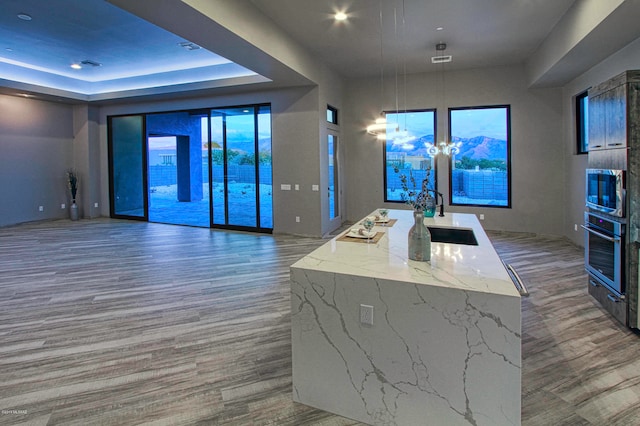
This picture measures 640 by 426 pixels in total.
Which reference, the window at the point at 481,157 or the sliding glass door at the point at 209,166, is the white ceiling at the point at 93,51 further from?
the window at the point at 481,157

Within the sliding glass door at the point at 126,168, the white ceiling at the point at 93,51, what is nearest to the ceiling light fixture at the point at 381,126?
the white ceiling at the point at 93,51

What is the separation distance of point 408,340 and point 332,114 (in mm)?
6873

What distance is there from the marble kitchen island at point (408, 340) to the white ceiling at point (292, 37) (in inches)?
124

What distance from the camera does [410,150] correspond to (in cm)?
854

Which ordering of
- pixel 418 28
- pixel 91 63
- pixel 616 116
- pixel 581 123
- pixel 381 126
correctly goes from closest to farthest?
pixel 616 116 → pixel 381 126 → pixel 418 28 → pixel 581 123 → pixel 91 63

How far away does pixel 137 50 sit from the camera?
6.87m

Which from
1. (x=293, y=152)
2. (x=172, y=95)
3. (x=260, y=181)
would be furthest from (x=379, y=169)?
(x=172, y=95)

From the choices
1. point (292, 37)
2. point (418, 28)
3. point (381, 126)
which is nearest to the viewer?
point (381, 126)

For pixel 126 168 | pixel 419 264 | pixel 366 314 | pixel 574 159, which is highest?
pixel 126 168

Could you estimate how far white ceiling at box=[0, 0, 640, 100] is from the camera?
4.77 meters

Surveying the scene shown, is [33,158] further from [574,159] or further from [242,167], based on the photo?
[574,159]

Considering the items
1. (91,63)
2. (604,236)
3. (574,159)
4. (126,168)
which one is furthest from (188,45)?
(574,159)

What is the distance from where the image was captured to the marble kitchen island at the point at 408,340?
1.86 metres

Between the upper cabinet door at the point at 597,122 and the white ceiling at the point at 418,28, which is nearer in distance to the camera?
the upper cabinet door at the point at 597,122
